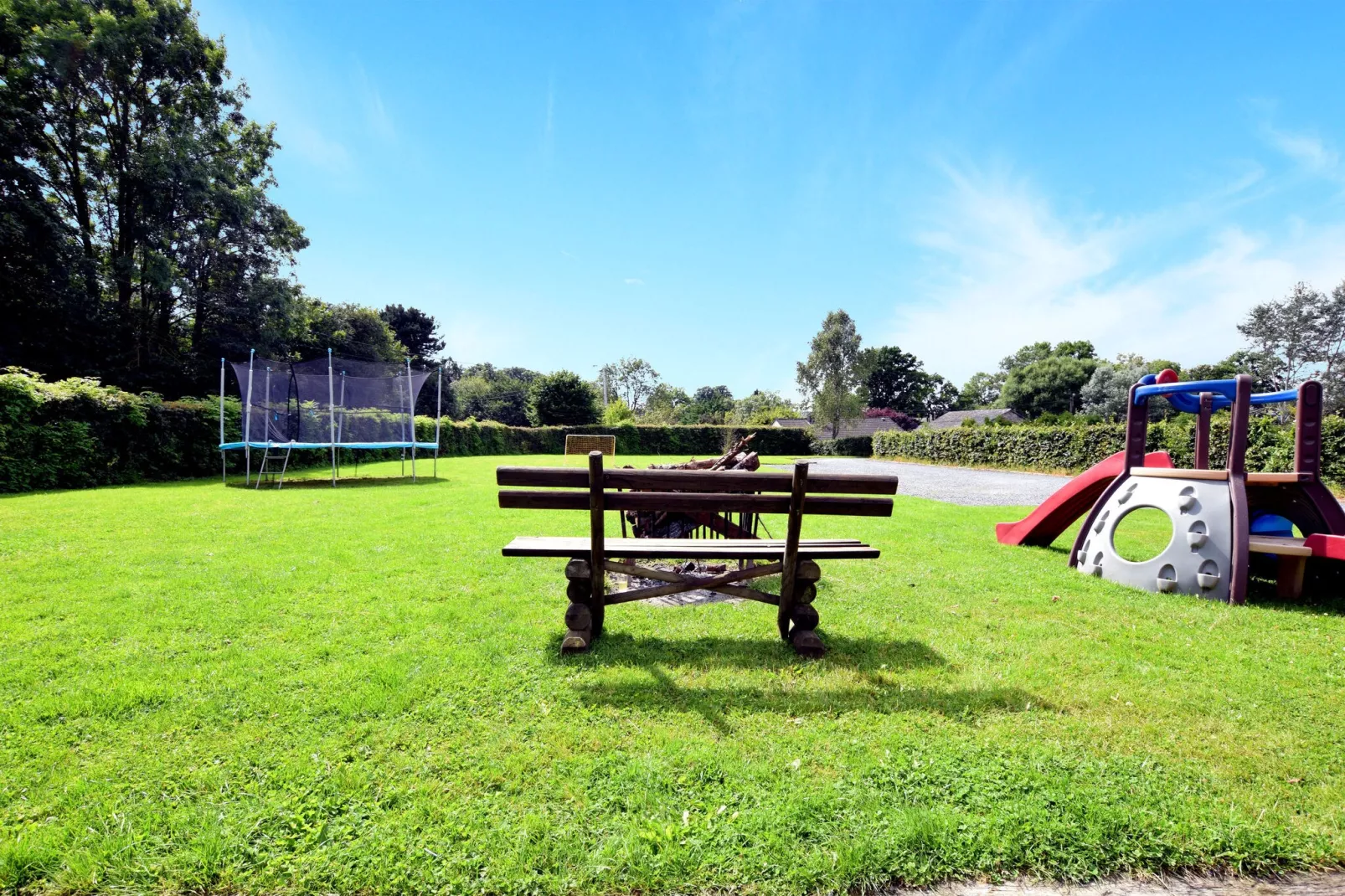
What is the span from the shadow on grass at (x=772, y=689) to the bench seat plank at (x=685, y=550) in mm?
633

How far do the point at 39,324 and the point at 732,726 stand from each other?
31.0 m

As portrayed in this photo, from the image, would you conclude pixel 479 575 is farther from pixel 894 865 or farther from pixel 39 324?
pixel 39 324

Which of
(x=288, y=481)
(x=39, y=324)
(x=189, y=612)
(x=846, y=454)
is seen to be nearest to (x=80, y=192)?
(x=39, y=324)

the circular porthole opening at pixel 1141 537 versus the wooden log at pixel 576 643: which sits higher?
the circular porthole opening at pixel 1141 537

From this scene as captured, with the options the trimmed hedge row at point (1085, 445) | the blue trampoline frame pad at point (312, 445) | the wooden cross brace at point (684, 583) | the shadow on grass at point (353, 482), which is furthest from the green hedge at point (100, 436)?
the trimmed hedge row at point (1085, 445)

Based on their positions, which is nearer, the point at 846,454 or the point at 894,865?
the point at 894,865

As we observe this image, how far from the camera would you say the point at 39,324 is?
A: 2189 centimetres

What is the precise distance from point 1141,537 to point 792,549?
738 cm

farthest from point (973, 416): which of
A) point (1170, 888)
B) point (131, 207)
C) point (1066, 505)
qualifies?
point (1170, 888)

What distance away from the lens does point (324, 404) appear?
15.7m

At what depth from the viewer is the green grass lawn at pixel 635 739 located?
6.64 ft

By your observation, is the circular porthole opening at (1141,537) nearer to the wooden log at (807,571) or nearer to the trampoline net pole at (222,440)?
the wooden log at (807,571)

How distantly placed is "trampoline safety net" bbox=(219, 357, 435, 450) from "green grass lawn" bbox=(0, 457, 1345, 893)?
10568 mm

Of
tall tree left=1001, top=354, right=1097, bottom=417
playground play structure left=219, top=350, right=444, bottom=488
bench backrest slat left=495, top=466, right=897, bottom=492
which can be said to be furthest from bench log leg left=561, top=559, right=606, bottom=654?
tall tree left=1001, top=354, right=1097, bottom=417
